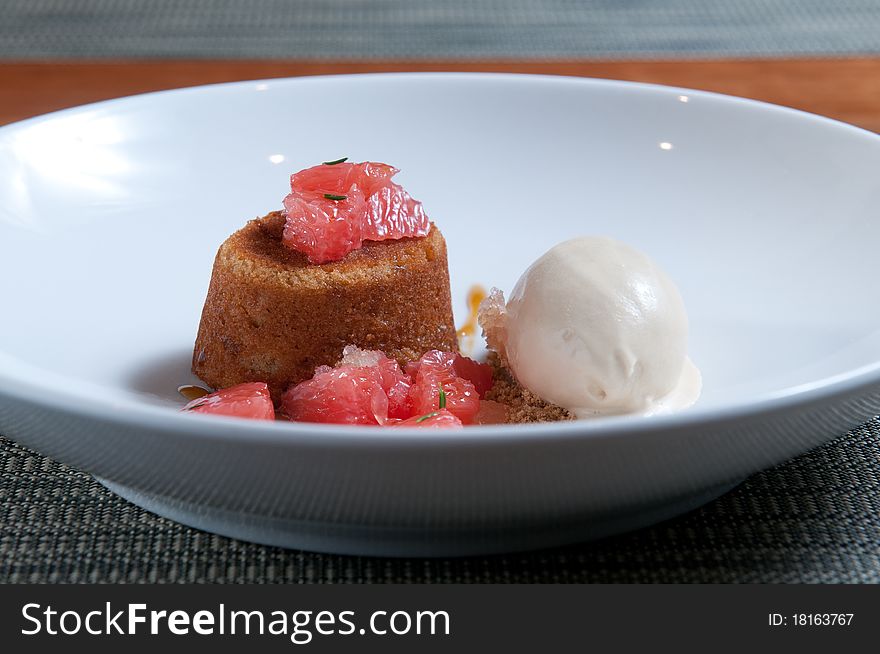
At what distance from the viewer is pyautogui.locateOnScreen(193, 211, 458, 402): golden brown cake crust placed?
1.70 m

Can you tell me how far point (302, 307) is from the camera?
5.55 ft

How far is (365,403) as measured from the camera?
1.58 metres

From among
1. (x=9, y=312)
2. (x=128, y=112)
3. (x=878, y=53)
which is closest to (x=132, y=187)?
(x=128, y=112)

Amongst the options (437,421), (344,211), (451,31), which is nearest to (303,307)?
(344,211)

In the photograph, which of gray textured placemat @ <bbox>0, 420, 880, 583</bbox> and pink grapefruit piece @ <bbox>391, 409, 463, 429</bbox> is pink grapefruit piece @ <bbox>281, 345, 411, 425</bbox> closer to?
pink grapefruit piece @ <bbox>391, 409, 463, 429</bbox>

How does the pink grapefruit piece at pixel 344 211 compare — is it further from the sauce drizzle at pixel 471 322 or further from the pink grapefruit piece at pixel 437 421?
the pink grapefruit piece at pixel 437 421

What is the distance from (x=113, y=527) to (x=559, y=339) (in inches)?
27.6

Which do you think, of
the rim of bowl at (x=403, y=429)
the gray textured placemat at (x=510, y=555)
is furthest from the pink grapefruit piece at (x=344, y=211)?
the rim of bowl at (x=403, y=429)

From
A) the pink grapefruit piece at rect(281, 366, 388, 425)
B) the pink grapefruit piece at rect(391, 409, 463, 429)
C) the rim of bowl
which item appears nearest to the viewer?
the rim of bowl

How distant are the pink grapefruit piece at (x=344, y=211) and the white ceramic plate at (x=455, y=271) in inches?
12.5

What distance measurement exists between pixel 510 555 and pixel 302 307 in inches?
22.9

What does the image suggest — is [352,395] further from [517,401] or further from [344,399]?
[517,401]

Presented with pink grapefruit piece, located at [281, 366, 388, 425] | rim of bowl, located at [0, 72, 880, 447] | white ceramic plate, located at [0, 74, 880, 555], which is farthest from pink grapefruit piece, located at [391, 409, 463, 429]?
rim of bowl, located at [0, 72, 880, 447]

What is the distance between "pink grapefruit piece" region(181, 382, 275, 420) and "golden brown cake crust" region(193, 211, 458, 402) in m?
0.10
